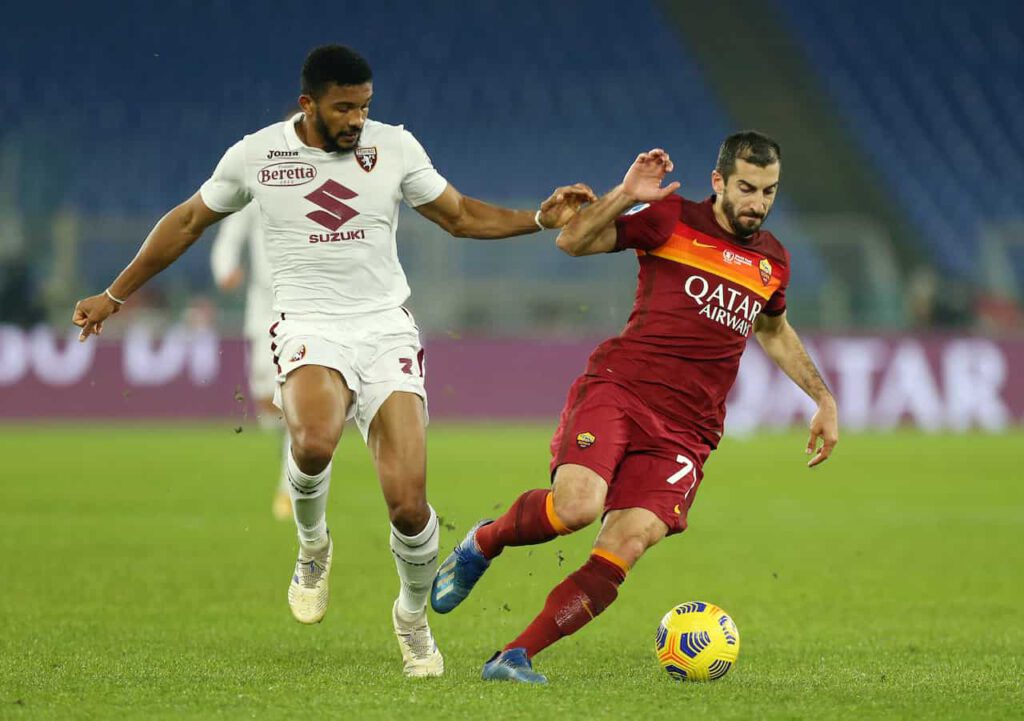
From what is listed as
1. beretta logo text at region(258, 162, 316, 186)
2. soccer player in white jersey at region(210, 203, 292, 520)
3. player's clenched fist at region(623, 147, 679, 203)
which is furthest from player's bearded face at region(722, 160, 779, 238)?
soccer player in white jersey at region(210, 203, 292, 520)

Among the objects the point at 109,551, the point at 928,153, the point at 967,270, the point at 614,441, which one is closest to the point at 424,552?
the point at 614,441

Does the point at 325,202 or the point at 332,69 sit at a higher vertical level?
the point at 332,69

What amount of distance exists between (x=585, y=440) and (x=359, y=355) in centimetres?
89

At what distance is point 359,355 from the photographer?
18.8ft

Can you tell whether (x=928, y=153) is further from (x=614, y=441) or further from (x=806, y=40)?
(x=614, y=441)

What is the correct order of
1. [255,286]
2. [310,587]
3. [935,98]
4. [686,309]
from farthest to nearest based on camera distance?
1. [935,98]
2. [255,286]
3. [310,587]
4. [686,309]

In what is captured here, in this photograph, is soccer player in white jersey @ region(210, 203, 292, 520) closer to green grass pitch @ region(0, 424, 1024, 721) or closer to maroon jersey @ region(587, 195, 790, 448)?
green grass pitch @ region(0, 424, 1024, 721)

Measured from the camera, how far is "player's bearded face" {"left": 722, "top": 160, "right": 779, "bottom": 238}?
5684 millimetres

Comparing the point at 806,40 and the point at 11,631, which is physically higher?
the point at 806,40

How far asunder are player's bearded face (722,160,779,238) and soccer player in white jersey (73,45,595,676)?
0.59 meters

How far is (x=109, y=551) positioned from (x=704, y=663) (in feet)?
16.1

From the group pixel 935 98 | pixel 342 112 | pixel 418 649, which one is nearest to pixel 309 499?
pixel 418 649

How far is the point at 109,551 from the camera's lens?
9.23m

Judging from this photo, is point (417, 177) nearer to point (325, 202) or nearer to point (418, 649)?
point (325, 202)
